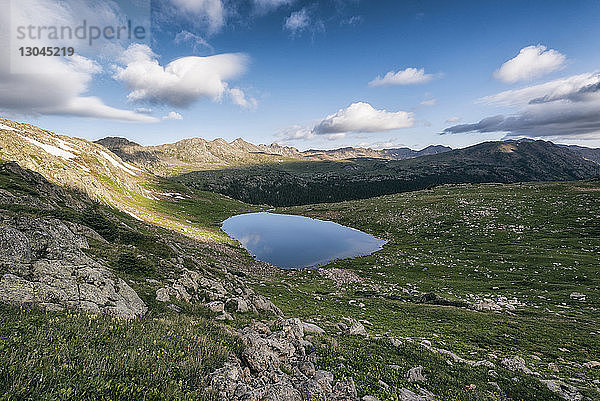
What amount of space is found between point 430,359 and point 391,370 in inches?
163

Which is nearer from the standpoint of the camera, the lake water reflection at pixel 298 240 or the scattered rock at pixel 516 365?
the scattered rock at pixel 516 365

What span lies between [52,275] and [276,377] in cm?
1296

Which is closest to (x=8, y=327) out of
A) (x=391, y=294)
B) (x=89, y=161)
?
(x=391, y=294)

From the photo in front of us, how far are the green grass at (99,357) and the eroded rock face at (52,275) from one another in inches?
59.7

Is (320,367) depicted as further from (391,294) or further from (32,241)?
(391,294)

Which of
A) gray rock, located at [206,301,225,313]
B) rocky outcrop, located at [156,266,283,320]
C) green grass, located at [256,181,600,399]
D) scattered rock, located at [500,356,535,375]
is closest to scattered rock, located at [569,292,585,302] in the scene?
green grass, located at [256,181,600,399]

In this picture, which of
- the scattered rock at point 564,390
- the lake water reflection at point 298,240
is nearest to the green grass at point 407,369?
the scattered rock at point 564,390

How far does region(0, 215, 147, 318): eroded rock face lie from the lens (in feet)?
36.7

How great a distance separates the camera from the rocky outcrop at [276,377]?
8344mm

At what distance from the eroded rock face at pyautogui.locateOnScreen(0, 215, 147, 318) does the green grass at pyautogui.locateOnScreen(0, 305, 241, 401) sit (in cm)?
152

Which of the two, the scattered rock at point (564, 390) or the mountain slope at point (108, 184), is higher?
the mountain slope at point (108, 184)

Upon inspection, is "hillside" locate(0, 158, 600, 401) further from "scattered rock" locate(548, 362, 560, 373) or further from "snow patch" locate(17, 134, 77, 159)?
"snow patch" locate(17, 134, 77, 159)

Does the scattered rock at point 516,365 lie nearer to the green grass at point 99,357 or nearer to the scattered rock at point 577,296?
the green grass at point 99,357

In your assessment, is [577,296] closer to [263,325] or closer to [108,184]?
[263,325]
